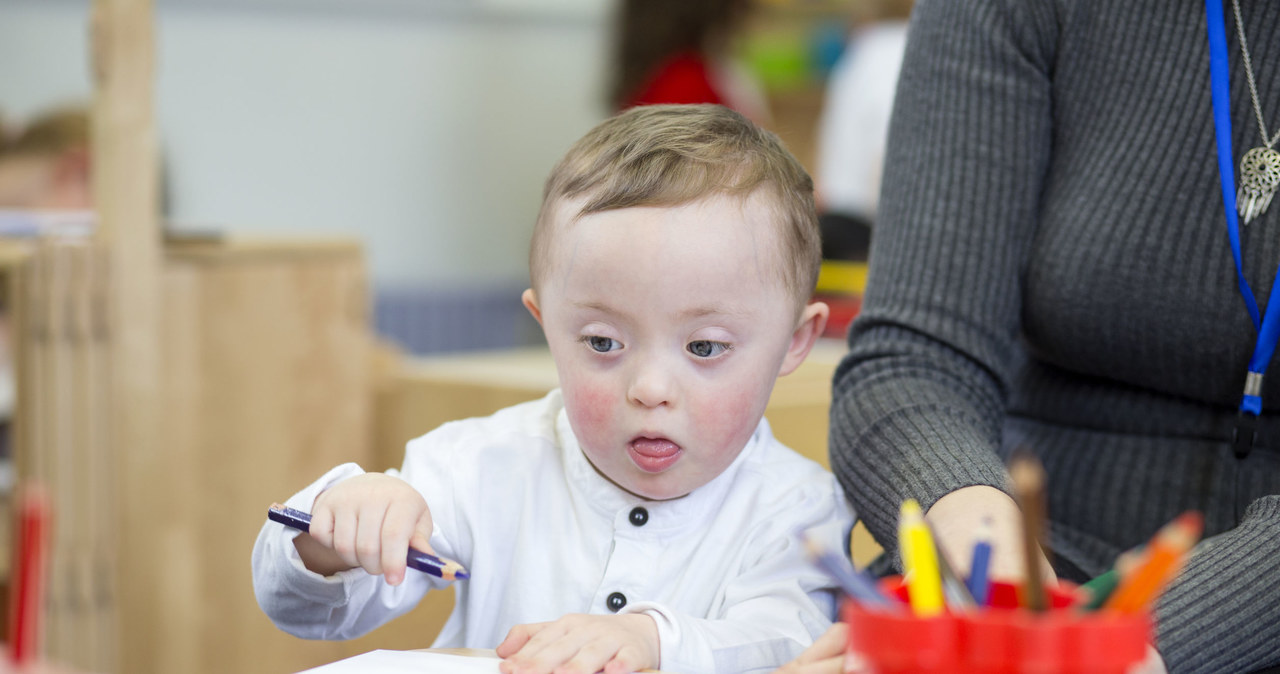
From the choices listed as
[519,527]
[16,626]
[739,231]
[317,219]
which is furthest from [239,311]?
[317,219]

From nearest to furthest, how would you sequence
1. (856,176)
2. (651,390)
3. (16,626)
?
1. (16,626)
2. (651,390)
3. (856,176)

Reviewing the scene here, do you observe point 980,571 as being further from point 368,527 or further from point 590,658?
point 368,527

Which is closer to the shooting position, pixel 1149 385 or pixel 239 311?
pixel 1149 385

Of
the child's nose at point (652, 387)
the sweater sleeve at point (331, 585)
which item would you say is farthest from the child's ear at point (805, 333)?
the sweater sleeve at point (331, 585)

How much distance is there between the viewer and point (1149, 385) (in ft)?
2.78

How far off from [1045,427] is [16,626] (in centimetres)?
72

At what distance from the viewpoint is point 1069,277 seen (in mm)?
841

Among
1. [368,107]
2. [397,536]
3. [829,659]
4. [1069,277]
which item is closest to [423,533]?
[397,536]

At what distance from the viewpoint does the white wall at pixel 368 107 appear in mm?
3494

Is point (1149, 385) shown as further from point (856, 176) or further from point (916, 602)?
point (856, 176)

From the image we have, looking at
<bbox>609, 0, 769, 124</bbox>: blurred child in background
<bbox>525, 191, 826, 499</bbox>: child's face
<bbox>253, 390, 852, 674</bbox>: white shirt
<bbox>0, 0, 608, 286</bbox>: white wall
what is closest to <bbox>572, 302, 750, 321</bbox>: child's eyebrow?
<bbox>525, 191, 826, 499</bbox>: child's face

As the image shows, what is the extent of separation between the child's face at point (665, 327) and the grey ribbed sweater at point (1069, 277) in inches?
4.9

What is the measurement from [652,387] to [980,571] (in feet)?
1.01

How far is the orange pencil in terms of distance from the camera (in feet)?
1.11
